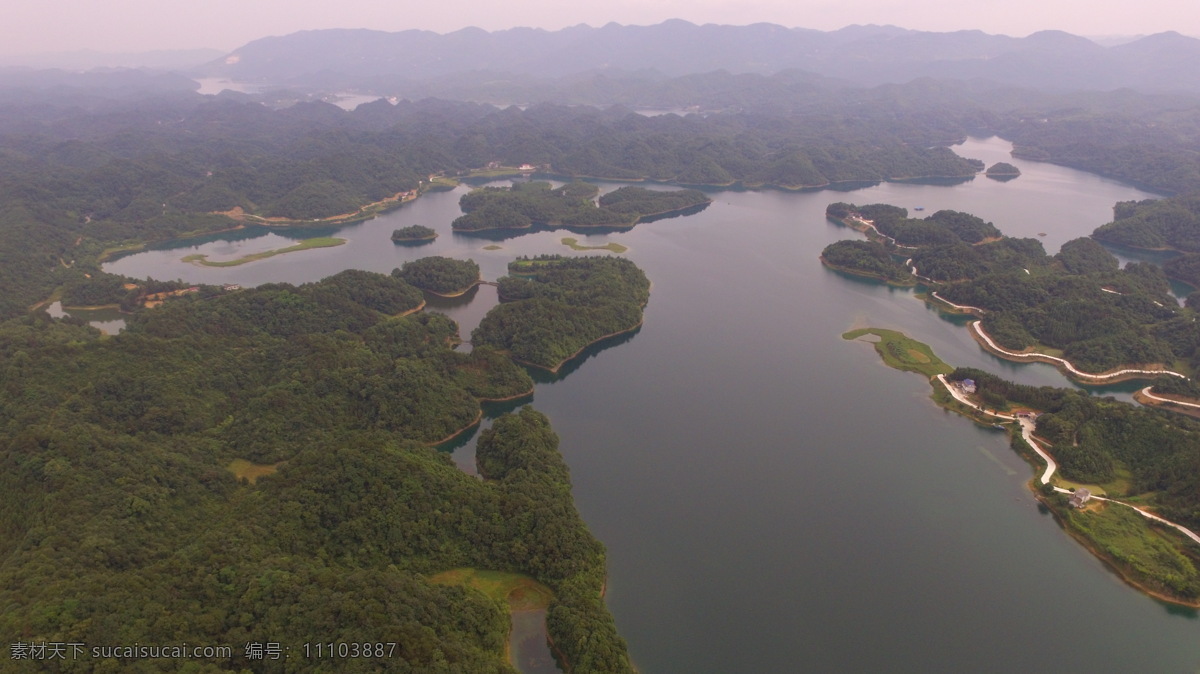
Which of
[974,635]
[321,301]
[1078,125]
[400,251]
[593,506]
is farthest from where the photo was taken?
[1078,125]

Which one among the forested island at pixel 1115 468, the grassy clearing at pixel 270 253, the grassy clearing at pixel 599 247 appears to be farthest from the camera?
the grassy clearing at pixel 599 247

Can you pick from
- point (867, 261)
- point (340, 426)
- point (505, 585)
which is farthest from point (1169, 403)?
point (340, 426)

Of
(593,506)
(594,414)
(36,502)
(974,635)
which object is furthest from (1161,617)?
(36,502)

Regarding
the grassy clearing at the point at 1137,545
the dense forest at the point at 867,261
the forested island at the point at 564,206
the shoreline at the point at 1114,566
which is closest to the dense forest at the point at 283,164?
the forested island at the point at 564,206

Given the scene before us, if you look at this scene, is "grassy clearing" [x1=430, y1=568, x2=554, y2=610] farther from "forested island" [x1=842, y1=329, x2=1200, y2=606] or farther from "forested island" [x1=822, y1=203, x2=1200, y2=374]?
"forested island" [x1=822, y1=203, x2=1200, y2=374]

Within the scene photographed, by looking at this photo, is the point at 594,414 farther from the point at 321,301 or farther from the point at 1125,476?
the point at 1125,476

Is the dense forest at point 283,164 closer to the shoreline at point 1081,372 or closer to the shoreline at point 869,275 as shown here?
the shoreline at point 869,275
